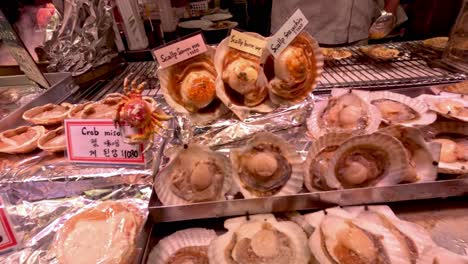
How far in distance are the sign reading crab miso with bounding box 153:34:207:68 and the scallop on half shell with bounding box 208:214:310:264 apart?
695 millimetres

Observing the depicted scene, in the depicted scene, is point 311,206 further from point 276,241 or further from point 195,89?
point 195,89

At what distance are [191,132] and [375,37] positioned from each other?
2.51 m

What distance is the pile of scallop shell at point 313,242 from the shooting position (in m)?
0.91

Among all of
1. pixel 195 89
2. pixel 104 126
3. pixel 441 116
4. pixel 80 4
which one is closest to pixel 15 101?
pixel 80 4

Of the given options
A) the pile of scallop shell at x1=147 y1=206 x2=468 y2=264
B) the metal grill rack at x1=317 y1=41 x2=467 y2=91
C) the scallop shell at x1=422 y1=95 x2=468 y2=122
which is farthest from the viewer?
the metal grill rack at x1=317 y1=41 x2=467 y2=91

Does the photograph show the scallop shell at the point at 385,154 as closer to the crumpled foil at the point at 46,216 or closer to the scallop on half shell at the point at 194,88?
the scallop on half shell at the point at 194,88

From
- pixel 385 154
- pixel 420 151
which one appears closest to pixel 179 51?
pixel 385 154

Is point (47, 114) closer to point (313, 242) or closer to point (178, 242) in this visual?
point (178, 242)

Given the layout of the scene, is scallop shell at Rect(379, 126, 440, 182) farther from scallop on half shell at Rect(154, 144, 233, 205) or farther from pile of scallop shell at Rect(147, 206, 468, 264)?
scallop on half shell at Rect(154, 144, 233, 205)

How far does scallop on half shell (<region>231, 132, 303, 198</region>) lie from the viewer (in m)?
1.11

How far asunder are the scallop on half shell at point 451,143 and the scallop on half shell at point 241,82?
772 mm

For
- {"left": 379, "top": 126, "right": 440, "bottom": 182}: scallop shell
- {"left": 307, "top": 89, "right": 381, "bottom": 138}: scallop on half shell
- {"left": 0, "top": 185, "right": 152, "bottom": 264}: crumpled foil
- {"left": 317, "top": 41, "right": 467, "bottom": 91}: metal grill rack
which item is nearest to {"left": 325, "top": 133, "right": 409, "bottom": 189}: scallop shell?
{"left": 379, "top": 126, "right": 440, "bottom": 182}: scallop shell

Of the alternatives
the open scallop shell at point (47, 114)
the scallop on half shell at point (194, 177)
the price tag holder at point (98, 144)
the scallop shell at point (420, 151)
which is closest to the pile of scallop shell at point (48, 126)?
the open scallop shell at point (47, 114)

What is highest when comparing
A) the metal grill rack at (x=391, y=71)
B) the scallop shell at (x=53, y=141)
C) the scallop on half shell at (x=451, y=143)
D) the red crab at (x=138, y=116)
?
the red crab at (x=138, y=116)
